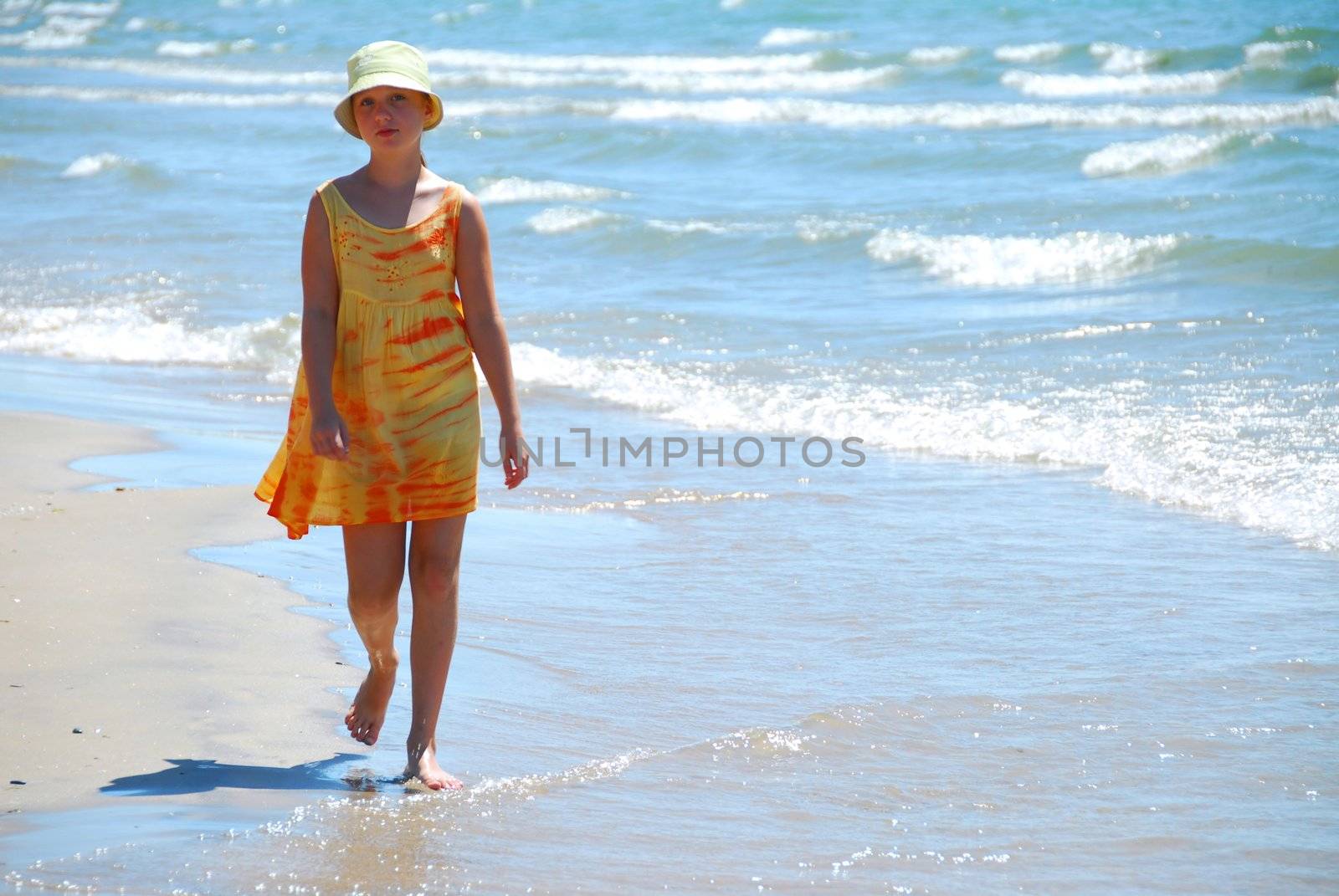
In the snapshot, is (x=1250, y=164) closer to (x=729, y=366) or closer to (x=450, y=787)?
(x=729, y=366)

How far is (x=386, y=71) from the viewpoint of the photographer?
3268mm

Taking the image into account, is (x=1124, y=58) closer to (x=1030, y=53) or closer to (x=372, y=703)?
(x=1030, y=53)

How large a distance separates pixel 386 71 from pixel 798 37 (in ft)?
97.1

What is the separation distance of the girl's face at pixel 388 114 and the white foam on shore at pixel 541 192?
12.3m

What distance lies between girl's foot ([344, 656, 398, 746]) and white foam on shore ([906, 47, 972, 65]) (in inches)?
967

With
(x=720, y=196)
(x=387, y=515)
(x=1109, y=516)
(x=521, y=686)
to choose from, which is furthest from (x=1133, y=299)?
(x=387, y=515)

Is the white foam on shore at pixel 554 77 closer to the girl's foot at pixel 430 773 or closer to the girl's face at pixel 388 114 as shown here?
the girl's face at pixel 388 114

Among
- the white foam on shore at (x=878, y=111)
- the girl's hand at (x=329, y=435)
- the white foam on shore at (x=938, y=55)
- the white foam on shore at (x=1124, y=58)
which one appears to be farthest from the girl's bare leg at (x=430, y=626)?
the white foam on shore at (x=938, y=55)

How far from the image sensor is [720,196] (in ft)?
51.5

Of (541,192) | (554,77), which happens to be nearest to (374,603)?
(541,192)

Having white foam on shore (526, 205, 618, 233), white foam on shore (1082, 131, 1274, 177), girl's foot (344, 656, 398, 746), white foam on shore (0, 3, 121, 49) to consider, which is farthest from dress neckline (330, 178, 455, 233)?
white foam on shore (0, 3, 121, 49)

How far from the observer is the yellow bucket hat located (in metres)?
3.24

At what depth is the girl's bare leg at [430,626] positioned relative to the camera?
11.1ft

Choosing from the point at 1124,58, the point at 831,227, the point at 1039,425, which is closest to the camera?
the point at 1039,425
